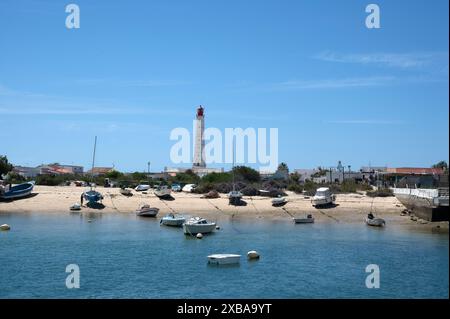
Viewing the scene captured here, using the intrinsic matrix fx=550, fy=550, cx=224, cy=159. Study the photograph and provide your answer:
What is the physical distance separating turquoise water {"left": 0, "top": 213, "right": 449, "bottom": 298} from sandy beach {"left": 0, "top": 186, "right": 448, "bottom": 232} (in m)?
9.83

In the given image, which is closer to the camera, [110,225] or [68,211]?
[110,225]

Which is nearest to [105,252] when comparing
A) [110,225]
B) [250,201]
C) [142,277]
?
[142,277]

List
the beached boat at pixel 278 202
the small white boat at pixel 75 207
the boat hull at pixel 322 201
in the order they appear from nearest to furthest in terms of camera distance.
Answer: the small white boat at pixel 75 207 < the boat hull at pixel 322 201 < the beached boat at pixel 278 202

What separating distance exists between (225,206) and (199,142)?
59.0 meters

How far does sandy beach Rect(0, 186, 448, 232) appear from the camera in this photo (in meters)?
62.8

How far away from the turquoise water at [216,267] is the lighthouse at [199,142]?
71879 mm

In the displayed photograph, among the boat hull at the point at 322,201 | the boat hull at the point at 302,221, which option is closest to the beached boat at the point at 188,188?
the boat hull at the point at 322,201

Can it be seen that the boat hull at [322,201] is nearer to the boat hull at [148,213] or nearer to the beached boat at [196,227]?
the boat hull at [148,213]

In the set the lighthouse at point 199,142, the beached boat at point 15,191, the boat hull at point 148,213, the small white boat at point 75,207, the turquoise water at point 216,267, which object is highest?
the lighthouse at point 199,142

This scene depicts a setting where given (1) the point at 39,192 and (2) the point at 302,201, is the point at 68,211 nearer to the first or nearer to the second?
(1) the point at 39,192

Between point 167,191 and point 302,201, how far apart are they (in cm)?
1770

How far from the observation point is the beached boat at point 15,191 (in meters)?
70.3

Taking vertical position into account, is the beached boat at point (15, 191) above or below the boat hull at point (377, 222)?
above
